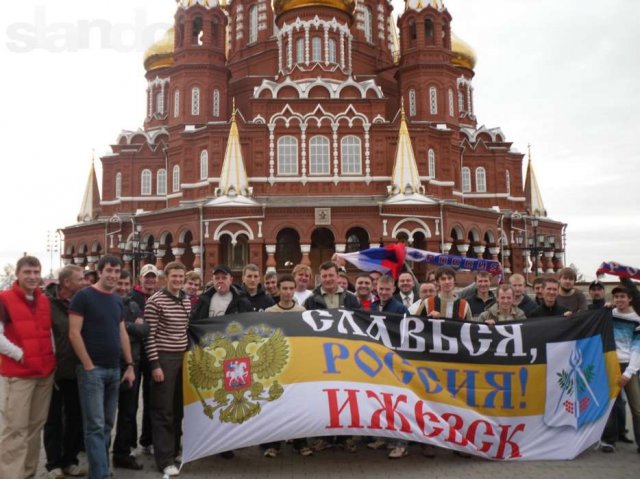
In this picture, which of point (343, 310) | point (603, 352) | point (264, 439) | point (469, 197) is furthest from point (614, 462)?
point (469, 197)

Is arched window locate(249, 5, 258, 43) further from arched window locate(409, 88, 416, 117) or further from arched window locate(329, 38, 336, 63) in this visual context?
arched window locate(409, 88, 416, 117)

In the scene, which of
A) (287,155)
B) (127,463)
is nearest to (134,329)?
(127,463)

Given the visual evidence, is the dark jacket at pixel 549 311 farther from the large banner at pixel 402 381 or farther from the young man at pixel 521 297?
the large banner at pixel 402 381

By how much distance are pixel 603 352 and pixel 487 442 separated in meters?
1.91

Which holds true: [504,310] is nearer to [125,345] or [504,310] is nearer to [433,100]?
[125,345]

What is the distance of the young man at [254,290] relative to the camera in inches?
300

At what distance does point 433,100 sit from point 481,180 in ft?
19.8

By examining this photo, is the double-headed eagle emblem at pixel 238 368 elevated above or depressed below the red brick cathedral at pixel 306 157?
below

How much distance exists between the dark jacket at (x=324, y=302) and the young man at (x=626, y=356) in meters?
3.30

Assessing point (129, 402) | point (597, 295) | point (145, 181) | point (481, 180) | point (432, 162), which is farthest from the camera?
point (481, 180)

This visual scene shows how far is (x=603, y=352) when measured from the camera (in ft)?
22.7

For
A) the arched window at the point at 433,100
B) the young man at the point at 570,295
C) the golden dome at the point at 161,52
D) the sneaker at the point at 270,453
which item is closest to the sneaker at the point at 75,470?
the sneaker at the point at 270,453

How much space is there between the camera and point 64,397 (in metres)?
6.29

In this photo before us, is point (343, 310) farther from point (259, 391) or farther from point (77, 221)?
point (77, 221)
